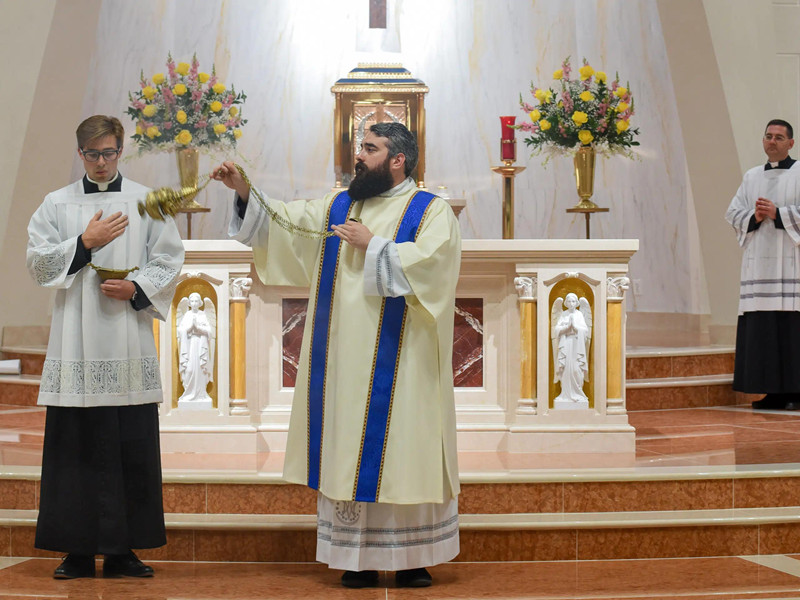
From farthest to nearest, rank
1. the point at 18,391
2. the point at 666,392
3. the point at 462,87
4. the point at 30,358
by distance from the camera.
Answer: the point at 462,87, the point at 30,358, the point at 18,391, the point at 666,392

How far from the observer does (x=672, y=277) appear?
10.0m

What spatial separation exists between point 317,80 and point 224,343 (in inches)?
187

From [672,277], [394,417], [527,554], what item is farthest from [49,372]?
[672,277]

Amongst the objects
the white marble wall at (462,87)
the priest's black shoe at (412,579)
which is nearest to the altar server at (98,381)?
the priest's black shoe at (412,579)

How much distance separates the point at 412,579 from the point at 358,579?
0.21m

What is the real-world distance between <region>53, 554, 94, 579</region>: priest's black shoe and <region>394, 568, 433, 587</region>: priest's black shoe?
1197 millimetres

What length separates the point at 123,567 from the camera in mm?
4227

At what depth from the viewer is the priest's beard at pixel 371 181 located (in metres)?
4.22

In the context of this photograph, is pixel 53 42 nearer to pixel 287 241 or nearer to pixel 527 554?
pixel 287 241

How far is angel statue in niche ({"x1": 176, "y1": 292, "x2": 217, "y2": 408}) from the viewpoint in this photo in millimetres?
5684

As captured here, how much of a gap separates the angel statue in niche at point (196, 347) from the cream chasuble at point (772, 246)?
3870 millimetres

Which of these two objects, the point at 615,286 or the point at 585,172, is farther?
the point at 585,172

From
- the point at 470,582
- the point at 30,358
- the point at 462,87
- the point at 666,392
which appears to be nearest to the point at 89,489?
the point at 470,582

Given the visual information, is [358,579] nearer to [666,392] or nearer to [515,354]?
[515,354]
